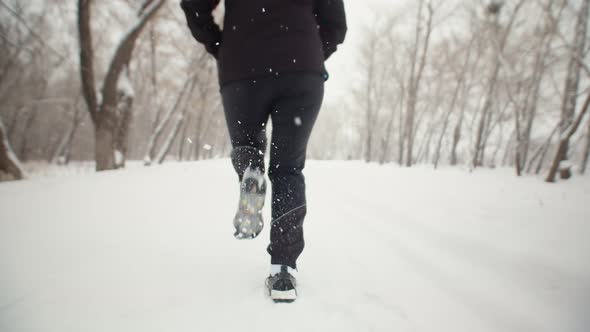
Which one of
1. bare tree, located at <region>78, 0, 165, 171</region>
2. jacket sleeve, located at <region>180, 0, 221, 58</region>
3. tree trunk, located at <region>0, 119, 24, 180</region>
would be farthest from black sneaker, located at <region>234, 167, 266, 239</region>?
tree trunk, located at <region>0, 119, 24, 180</region>

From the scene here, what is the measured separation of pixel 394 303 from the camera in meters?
1.14

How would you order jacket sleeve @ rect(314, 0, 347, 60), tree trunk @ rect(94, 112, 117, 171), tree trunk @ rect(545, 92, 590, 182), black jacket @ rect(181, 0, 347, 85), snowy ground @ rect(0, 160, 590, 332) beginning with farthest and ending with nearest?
tree trunk @ rect(94, 112, 117, 171)
tree trunk @ rect(545, 92, 590, 182)
jacket sleeve @ rect(314, 0, 347, 60)
black jacket @ rect(181, 0, 347, 85)
snowy ground @ rect(0, 160, 590, 332)

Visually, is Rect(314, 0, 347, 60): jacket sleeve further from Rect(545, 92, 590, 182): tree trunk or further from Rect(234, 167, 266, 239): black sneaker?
Rect(545, 92, 590, 182): tree trunk

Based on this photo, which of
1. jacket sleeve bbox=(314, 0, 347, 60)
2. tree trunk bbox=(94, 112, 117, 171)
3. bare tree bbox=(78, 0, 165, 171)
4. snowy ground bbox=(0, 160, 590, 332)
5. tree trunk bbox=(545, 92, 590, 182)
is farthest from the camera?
tree trunk bbox=(94, 112, 117, 171)

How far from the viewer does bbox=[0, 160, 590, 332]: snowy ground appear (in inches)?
39.6

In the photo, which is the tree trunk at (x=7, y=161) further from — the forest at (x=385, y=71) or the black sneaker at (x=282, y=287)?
the black sneaker at (x=282, y=287)

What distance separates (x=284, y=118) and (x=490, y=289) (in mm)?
1340

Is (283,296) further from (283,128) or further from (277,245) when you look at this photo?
(283,128)

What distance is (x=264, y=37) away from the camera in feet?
3.68

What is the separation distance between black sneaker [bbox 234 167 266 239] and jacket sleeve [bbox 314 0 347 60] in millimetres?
831

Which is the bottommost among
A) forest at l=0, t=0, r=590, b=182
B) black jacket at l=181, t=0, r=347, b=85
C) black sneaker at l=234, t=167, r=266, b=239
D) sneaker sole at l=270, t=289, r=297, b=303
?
sneaker sole at l=270, t=289, r=297, b=303

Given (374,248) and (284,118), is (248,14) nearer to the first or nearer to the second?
(284,118)

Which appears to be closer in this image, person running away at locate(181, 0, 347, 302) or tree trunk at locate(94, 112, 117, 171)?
person running away at locate(181, 0, 347, 302)

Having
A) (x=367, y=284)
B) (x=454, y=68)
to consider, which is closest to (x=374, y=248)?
(x=367, y=284)
